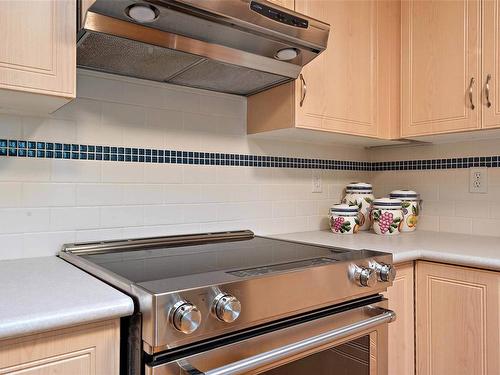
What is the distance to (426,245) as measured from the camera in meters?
1.60

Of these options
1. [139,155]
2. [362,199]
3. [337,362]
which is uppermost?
[139,155]

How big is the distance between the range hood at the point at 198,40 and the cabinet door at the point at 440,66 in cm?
66

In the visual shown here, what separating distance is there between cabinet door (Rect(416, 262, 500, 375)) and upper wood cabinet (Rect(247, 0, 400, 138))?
26.7 inches

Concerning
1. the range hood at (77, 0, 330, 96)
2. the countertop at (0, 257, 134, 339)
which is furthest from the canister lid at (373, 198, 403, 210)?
the countertop at (0, 257, 134, 339)

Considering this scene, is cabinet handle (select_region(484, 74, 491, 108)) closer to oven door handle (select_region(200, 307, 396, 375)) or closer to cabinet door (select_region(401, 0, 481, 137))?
cabinet door (select_region(401, 0, 481, 137))

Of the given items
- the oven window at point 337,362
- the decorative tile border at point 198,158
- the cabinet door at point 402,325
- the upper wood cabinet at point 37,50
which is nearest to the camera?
the upper wood cabinet at point 37,50

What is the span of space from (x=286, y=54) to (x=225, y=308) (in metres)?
0.91

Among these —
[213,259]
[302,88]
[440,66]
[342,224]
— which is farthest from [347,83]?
[213,259]

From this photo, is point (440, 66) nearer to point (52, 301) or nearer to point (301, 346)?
point (301, 346)

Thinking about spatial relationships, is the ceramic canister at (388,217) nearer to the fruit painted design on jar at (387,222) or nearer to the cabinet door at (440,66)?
the fruit painted design on jar at (387,222)

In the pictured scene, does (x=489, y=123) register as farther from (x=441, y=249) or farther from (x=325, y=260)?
(x=325, y=260)

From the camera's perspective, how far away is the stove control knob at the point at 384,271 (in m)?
1.26

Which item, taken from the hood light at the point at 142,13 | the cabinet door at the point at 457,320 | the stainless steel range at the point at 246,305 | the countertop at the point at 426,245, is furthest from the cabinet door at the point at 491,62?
the hood light at the point at 142,13

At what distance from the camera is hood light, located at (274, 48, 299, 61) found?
138 cm
